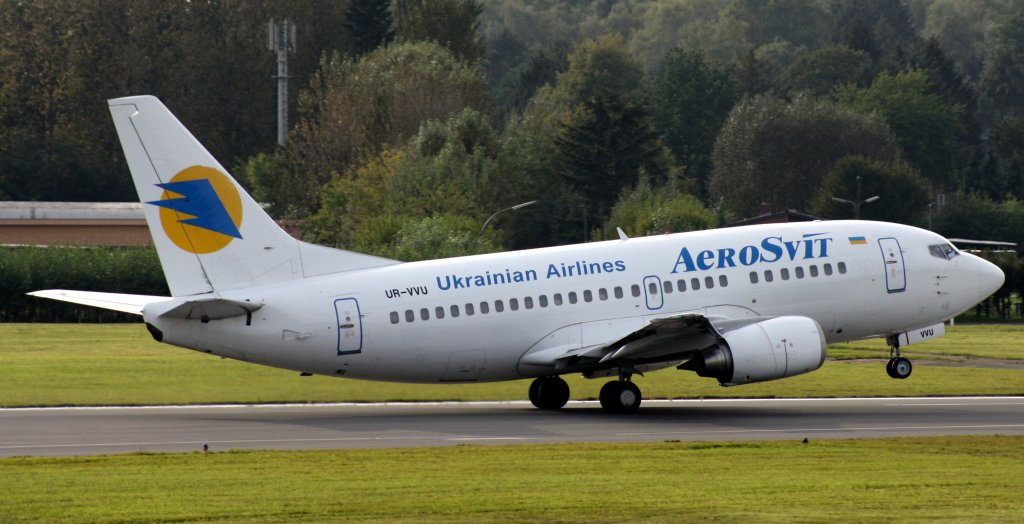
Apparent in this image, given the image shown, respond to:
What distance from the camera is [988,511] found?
80.4 ft

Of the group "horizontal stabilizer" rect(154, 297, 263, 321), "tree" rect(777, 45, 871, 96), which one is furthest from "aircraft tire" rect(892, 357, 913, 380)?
"tree" rect(777, 45, 871, 96)

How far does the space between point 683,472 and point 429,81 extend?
108810mm

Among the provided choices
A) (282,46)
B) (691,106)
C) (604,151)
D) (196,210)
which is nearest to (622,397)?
(196,210)

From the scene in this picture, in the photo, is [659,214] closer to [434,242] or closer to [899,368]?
[434,242]

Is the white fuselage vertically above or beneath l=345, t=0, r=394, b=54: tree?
beneath

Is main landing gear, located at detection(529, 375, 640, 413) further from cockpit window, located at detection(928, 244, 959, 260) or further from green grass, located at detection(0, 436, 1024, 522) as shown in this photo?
cockpit window, located at detection(928, 244, 959, 260)

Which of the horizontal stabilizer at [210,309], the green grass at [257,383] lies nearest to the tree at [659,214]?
the green grass at [257,383]

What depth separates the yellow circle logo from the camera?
37.4 meters

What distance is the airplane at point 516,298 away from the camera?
37531mm

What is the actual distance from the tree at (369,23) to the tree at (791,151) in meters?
35.5

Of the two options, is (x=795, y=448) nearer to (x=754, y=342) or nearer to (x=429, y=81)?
(x=754, y=342)

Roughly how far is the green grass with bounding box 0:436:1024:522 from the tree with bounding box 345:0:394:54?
130m

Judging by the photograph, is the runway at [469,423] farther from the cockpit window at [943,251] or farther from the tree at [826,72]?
the tree at [826,72]

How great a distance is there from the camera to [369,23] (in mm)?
160625
